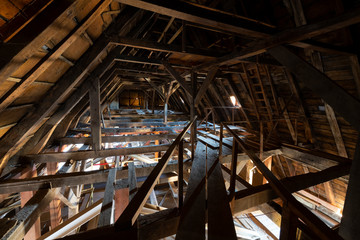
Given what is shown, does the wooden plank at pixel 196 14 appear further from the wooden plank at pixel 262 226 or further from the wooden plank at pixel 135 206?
the wooden plank at pixel 262 226

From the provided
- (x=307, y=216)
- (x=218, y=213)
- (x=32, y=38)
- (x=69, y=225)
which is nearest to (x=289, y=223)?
(x=307, y=216)

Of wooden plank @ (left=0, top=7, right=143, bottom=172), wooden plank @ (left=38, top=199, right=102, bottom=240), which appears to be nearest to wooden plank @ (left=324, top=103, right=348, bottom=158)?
wooden plank @ (left=0, top=7, right=143, bottom=172)

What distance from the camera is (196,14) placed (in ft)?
6.20

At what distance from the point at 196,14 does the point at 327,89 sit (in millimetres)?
1795

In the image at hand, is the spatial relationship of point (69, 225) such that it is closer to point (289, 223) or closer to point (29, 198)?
point (29, 198)

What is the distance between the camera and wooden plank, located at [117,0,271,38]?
1.65 metres

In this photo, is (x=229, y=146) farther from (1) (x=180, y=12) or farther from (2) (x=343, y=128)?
(1) (x=180, y=12)

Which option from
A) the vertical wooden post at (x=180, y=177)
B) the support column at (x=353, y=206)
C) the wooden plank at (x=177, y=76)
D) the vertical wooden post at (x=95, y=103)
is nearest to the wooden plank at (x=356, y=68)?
the support column at (x=353, y=206)

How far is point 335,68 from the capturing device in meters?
3.74

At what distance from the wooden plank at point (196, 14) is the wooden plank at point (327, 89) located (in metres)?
0.67

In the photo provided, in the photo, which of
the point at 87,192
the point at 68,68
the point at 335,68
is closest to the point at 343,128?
the point at 335,68

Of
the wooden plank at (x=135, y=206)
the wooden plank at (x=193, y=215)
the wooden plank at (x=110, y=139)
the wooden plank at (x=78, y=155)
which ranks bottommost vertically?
the wooden plank at (x=78, y=155)

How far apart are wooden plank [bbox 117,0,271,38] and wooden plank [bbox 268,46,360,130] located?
2.20 ft

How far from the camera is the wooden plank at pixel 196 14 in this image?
5.42 feet
